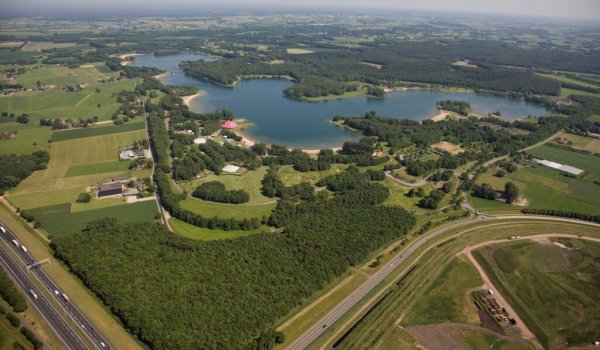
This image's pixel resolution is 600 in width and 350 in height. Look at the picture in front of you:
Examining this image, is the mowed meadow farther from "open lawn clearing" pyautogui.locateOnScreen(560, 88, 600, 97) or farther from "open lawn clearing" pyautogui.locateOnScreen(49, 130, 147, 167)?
"open lawn clearing" pyautogui.locateOnScreen(560, 88, 600, 97)

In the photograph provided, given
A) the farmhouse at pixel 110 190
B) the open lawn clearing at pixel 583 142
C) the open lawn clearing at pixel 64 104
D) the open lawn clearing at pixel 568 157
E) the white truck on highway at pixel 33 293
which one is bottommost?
the white truck on highway at pixel 33 293

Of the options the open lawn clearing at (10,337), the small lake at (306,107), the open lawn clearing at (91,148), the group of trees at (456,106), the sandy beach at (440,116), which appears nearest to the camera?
the open lawn clearing at (10,337)

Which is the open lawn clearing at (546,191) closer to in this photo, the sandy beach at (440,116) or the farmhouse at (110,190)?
the sandy beach at (440,116)

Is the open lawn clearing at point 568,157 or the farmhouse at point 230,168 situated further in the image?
the open lawn clearing at point 568,157

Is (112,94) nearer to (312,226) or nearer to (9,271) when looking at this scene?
(9,271)

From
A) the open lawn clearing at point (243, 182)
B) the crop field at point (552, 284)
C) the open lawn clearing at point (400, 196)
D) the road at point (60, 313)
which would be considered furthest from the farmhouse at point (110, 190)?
the crop field at point (552, 284)
